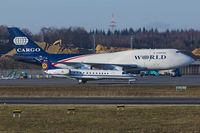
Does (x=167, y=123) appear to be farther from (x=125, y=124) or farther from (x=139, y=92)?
(x=139, y=92)

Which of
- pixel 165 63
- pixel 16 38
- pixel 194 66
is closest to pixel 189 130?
pixel 165 63

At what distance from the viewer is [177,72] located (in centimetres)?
11162

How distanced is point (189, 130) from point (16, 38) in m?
84.1

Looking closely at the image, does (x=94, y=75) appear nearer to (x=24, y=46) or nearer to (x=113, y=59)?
(x=113, y=59)

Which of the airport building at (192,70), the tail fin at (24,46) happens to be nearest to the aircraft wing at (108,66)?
the tail fin at (24,46)

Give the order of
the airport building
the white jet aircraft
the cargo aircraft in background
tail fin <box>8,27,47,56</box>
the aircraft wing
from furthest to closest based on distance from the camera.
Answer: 1. the airport building
2. tail fin <box>8,27,47,56</box>
3. the cargo aircraft in background
4. the aircraft wing
5. the white jet aircraft

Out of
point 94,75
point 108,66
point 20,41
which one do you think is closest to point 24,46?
point 20,41

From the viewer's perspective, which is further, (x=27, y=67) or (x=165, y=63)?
(x=27, y=67)

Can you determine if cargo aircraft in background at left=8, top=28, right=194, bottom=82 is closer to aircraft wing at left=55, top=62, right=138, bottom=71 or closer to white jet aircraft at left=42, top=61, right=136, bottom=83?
aircraft wing at left=55, top=62, right=138, bottom=71

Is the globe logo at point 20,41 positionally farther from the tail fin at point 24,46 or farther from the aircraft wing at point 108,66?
the aircraft wing at point 108,66

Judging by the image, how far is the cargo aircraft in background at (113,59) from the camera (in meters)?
101

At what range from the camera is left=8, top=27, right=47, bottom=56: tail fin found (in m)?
106

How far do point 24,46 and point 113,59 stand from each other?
15.0 meters

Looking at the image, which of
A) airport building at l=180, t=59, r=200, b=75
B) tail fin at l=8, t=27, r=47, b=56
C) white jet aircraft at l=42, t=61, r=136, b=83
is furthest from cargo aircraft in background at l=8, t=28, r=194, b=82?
airport building at l=180, t=59, r=200, b=75
